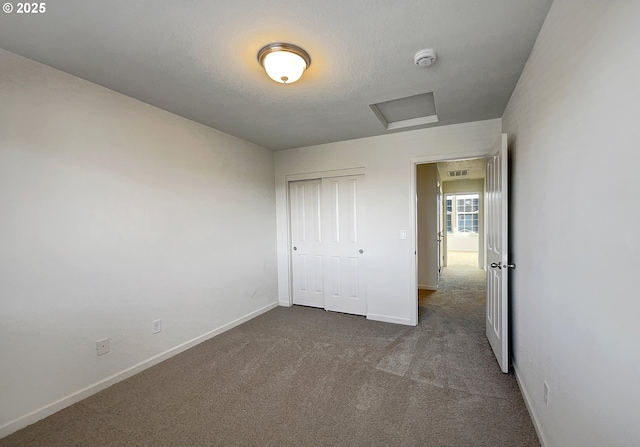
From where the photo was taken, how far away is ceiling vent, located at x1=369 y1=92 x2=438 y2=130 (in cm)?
264

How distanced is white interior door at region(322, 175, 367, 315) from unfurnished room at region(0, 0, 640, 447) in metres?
0.41

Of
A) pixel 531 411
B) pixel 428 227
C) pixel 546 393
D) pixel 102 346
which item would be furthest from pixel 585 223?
pixel 428 227

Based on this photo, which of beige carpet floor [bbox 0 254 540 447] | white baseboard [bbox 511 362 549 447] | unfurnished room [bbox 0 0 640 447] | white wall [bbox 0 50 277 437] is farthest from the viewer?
white wall [bbox 0 50 277 437]

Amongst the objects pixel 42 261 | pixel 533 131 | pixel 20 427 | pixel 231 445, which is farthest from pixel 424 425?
pixel 42 261

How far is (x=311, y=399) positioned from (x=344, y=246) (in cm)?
217

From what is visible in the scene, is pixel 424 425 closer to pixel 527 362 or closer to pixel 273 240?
pixel 527 362

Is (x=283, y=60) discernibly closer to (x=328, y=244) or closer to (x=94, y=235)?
(x=94, y=235)

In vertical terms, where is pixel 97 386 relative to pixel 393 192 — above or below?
below

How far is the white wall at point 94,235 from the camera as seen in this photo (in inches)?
70.4

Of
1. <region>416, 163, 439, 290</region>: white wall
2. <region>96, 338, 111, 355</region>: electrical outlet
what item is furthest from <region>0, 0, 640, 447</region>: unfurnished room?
<region>416, 163, 439, 290</region>: white wall

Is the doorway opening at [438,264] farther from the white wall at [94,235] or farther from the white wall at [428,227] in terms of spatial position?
the white wall at [94,235]

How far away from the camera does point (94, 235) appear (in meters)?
2.17

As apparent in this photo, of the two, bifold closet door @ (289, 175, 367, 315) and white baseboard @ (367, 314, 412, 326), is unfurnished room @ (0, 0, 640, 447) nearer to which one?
white baseboard @ (367, 314, 412, 326)

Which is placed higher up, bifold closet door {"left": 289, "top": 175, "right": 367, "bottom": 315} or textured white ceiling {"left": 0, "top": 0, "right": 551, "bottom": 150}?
textured white ceiling {"left": 0, "top": 0, "right": 551, "bottom": 150}
